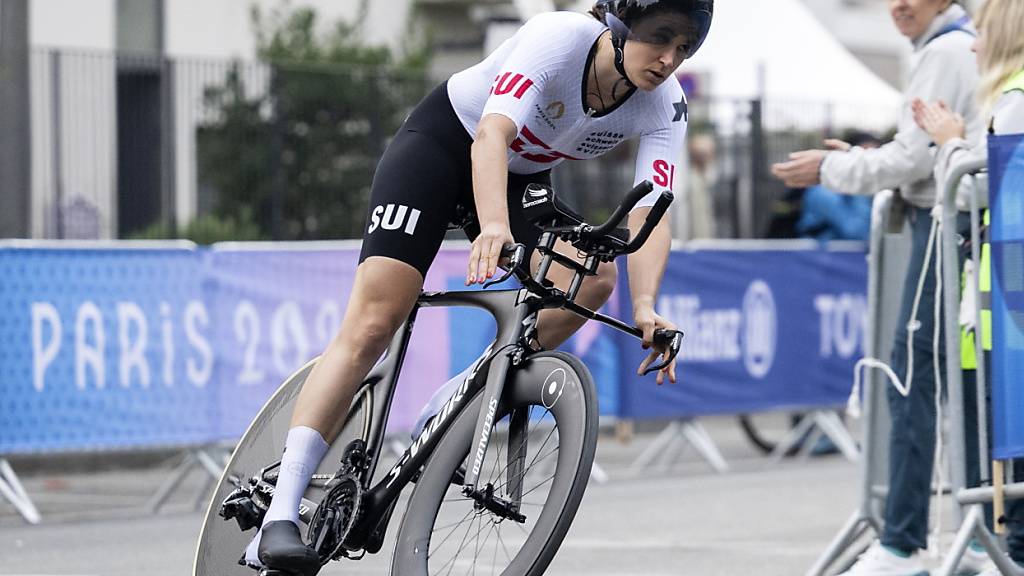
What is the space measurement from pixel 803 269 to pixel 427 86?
14.0 feet

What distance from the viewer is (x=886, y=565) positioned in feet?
20.6

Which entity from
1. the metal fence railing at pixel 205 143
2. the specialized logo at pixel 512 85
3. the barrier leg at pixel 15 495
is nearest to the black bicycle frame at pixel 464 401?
the specialized logo at pixel 512 85

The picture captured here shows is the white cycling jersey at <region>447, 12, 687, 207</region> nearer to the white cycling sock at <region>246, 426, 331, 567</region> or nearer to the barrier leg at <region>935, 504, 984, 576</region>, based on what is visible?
the white cycling sock at <region>246, 426, 331, 567</region>

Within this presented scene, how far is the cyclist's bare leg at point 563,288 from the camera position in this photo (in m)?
4.89

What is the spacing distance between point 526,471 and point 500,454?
0.28 ft

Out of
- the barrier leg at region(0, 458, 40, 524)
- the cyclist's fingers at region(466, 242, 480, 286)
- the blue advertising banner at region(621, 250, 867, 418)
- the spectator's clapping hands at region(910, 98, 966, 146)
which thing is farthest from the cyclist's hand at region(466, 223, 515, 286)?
the blue advertising banner at region(621, 250, 867, 418)

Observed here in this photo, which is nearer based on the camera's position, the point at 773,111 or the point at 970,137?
the point at 970,137

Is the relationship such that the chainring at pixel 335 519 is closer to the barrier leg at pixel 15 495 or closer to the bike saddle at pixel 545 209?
the bike saddle at pixel 545 209

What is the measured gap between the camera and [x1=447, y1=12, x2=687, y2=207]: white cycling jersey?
15.2 feet

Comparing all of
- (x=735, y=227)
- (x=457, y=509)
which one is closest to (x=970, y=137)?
(x=457, y=509)

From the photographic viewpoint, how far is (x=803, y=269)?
12.9m

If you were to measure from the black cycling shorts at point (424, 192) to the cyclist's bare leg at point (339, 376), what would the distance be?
0.06m

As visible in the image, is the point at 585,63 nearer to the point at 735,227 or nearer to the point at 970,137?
the point at 970,137

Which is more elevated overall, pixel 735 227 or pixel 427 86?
pixel 427 86
